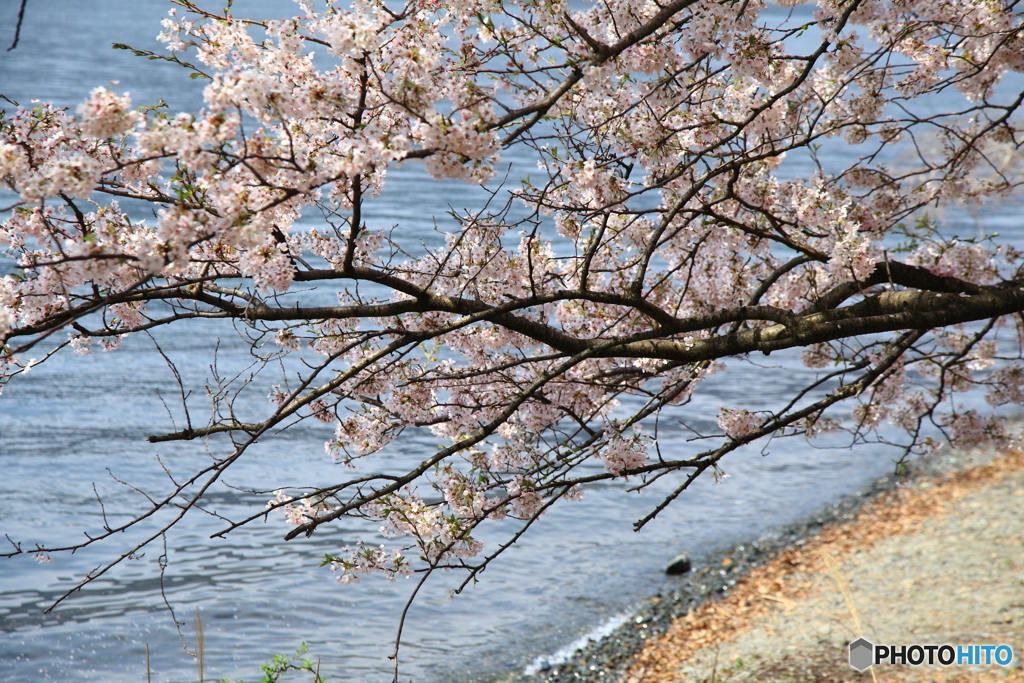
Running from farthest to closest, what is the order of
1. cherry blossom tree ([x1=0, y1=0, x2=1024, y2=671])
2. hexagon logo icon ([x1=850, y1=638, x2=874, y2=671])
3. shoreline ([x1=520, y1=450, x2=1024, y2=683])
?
shoreline ([x1=520, y1=450, x2=1024, y2=683]), hexagon logo icon ([x1=850, y1=638, x2=874, y2=671]), cherry blossom tree ([x1=0, y1=0, x2=1024, y2=671])

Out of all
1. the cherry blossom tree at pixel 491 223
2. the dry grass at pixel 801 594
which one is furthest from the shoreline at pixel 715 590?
the cherry blossom tree at pixel 491 223

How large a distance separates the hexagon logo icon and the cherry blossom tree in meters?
1.62

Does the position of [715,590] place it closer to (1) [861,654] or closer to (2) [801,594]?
(2) [801,594]

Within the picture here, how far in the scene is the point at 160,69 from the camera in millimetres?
41594

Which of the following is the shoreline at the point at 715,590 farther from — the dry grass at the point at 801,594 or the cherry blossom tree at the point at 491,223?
the cherry blossom tree at the point at 491,223

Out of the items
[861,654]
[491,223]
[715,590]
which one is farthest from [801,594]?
[491,223]

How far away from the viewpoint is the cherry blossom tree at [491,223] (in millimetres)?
2328

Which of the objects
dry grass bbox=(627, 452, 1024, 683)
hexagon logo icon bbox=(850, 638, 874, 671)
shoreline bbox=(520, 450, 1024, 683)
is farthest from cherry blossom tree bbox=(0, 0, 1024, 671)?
shoreline bbox=(520, 450, 1024, 683)

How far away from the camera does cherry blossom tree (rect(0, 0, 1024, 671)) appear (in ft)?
7.64

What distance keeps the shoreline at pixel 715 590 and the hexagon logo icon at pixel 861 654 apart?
0.10m

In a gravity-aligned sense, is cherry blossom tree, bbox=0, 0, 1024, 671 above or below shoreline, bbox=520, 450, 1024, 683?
above

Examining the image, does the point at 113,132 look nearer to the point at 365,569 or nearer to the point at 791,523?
the point at 365,569

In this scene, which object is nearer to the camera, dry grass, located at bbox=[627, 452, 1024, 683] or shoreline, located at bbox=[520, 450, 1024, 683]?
dry grass, located at bbox=[627, 452, 1024, 683]

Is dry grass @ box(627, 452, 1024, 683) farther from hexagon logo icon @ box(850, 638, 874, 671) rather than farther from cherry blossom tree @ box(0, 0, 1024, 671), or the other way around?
cherry blossom tree @ box(0, 0, 1024, 671)
